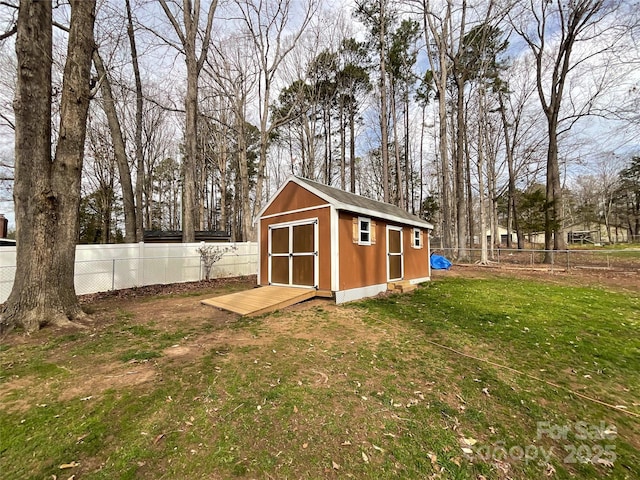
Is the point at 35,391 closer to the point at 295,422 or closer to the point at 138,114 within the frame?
the point at 295,422

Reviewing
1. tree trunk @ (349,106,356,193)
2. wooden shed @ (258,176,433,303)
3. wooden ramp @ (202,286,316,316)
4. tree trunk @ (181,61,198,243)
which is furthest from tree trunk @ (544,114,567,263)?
tree trunk @ (181,61,198,243)

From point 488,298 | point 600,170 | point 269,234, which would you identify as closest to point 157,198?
point 269,234

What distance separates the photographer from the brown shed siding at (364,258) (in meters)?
6.47

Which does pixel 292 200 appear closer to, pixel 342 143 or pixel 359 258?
pixel 359 258

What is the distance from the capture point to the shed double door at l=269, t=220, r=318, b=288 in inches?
267

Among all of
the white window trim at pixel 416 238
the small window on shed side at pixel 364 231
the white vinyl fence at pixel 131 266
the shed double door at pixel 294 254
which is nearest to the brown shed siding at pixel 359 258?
the small window on shed side at pixel 364 231

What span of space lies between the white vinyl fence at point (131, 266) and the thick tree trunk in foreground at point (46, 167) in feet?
10.6

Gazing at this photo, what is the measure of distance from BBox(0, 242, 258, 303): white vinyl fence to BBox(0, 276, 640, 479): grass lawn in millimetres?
3583

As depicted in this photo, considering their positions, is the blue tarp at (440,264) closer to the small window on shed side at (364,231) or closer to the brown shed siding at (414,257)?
the brown shed siding at (414,257)

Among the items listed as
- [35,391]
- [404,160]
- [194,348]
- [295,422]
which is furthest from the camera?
[404,160]

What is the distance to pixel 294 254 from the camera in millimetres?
7270

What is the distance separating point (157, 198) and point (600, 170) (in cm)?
4954

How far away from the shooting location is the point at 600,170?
103 feet

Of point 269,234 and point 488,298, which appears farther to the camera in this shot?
point 269,234
